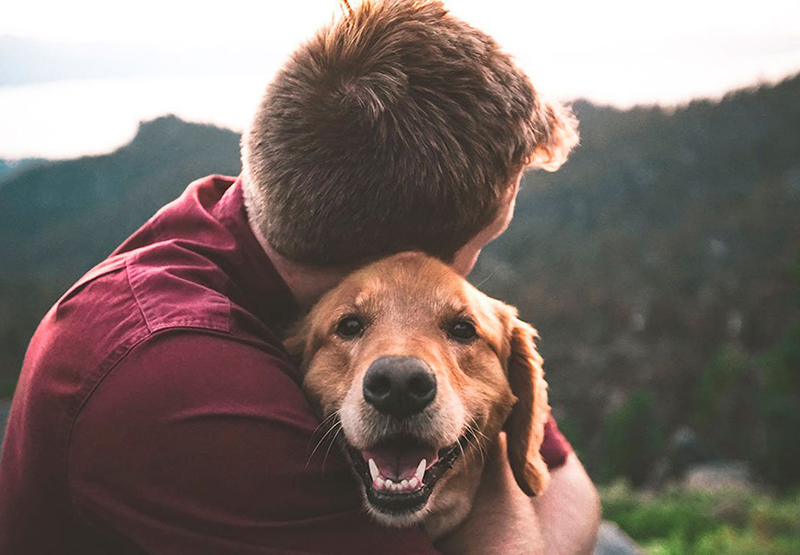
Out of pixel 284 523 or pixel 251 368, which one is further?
pixel 251 368

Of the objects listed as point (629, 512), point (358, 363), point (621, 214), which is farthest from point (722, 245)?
point (358, 363)

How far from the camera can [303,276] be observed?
112 inches

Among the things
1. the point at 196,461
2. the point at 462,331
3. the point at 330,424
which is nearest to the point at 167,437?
the point at 196,461

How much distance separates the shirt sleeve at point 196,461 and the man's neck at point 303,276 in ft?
2.10

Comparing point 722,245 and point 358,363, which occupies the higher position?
point 358,363

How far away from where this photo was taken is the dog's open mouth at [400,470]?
7.70 ft

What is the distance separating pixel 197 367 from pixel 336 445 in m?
0.65

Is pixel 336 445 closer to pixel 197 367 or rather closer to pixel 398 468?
pixel 398 468

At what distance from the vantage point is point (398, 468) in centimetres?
251

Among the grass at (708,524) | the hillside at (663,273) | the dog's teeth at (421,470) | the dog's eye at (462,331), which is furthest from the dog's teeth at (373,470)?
the hillside at (663,273)

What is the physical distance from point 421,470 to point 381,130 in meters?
1.15

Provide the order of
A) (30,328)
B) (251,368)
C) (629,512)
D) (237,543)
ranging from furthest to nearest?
(30,328), (629,512), (251,368), (237,543)

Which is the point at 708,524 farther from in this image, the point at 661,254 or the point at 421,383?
the point at 661,254

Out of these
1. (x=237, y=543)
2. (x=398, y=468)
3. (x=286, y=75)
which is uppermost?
(x=286, y=75)
